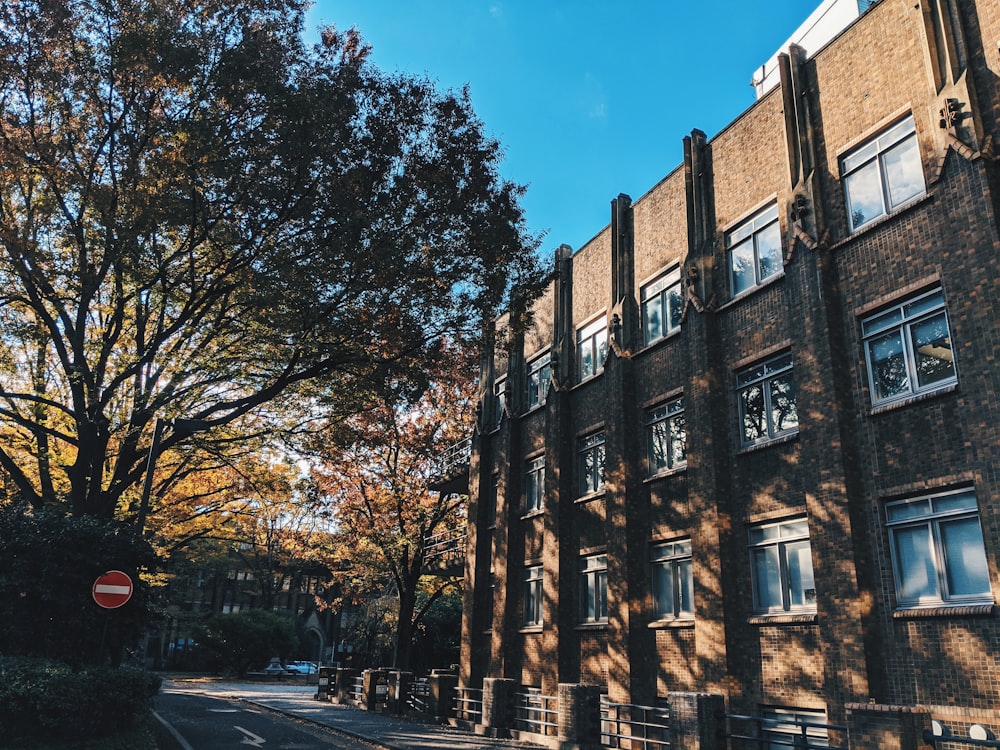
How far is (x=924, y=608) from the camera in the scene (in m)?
10.6

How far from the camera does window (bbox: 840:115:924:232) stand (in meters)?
12.4

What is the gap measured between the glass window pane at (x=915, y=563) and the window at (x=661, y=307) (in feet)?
23.1

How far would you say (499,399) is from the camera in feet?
85.3

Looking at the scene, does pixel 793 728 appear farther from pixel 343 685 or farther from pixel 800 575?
pixel 343 685

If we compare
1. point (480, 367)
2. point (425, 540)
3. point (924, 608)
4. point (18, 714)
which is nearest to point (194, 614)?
point (425, 540)

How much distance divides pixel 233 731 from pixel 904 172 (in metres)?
18.9

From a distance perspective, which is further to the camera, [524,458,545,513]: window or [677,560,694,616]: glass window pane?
[524,458,545,513]: window

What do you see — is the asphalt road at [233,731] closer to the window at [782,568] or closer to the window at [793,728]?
the window at [793,728]

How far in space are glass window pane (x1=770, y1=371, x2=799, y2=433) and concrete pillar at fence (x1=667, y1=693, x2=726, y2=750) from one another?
5.10m

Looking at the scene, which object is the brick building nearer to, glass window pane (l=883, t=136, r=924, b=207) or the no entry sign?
glass window pane (l=883, t=136, r=924, b=207)

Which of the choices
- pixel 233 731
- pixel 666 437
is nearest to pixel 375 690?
pixel 233 731

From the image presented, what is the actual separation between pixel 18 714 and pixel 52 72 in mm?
10842

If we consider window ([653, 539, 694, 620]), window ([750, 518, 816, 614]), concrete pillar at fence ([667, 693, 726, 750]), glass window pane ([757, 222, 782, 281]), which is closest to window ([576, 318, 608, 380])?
glass window pane ([757, 222, 782, 281])

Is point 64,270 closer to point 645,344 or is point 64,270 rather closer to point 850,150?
point 645,344
